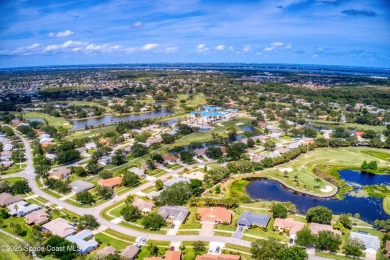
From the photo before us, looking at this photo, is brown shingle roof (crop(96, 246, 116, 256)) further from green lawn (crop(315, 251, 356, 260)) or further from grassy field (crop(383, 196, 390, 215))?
grassy field (crop(383, 196, 390, 215))

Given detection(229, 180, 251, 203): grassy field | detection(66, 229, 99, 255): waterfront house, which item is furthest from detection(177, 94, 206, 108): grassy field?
detection(66, 229, 99, 255): waterfront house

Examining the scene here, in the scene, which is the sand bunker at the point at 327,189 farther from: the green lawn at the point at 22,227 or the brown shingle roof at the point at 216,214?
the green lawn at the point at 22,227

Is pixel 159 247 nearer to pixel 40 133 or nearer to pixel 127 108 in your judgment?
pixel 40 133

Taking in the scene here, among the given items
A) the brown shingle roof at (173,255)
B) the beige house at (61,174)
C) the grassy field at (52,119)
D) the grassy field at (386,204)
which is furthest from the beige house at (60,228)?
the grassy field at (52,119)

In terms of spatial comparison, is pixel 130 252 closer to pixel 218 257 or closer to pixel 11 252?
pixel 218 257

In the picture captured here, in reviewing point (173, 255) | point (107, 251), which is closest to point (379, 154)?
point (173, 255)

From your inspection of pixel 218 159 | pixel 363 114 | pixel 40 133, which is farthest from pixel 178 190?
pixel 363 114

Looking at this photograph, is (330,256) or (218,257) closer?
(218,257)
